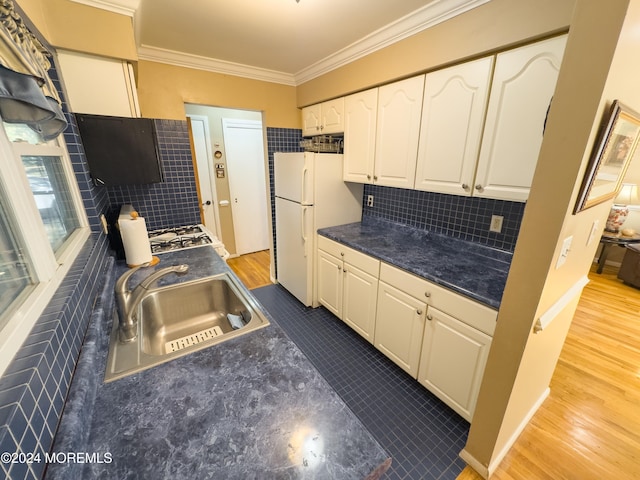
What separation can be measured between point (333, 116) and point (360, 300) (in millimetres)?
1723

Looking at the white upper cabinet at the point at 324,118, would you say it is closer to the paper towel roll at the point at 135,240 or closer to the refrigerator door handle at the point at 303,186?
the refrigerator door handle at the point at 303,186

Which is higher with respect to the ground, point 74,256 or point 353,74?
point 353,74

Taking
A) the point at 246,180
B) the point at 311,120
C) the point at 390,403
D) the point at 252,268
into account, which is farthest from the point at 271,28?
the point at 252,268

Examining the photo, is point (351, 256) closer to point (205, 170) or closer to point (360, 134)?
point (360, 134)

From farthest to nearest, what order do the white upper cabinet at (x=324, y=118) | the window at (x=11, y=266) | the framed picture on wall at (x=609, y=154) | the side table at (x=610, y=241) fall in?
the side table at (x=610, y=241) → the white upper cabinet at (x=324, y=118) → the framed picture on wall at (x=609, y=154) → the window at (x=11, y=266)

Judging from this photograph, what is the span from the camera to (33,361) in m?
0.59

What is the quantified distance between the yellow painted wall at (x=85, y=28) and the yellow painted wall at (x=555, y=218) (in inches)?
81.0

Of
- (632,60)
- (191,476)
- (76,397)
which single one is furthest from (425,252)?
(76,397)

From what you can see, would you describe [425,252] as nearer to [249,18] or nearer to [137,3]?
[249,18]

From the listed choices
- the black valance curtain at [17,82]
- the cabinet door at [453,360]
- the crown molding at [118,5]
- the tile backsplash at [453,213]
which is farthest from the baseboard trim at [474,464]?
the crown molding at [118,5]

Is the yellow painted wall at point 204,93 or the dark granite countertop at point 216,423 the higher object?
the yellow painted wall at point 204,93

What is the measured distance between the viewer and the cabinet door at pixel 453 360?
4.59 feet

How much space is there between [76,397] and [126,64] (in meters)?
1.78

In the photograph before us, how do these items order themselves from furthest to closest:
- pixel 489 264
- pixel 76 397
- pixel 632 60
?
pixel 489 264, pixel 632 60, pixel 76 397
